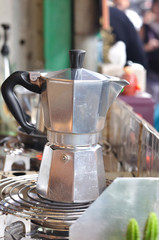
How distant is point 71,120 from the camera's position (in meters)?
0.83

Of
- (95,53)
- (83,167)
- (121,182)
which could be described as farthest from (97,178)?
(95,53)

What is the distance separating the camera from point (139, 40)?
363 cm

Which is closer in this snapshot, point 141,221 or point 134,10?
point 141,221

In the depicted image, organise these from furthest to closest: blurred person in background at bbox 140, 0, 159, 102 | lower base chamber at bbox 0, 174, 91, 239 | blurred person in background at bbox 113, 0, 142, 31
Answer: blurred person in background at bbox 140, 0, 159, 102 < blurred person in background at bbox 113, 0, 142, 31 < lower base chamber at bbox 0, 174, 91, 239

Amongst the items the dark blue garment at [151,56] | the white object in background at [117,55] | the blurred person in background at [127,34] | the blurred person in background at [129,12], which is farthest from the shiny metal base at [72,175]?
the dark blue garment at [151,56]

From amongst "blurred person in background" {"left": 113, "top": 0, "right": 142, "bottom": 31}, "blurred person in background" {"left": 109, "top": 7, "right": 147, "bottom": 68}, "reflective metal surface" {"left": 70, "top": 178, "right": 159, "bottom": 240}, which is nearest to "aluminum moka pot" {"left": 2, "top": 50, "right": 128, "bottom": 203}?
"reflective metal surface" {"left": 70, "top": 178, "right": 159, "bottom": 240}

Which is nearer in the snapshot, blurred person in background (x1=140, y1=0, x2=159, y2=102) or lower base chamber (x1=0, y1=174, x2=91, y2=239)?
lower base chamber (x1=0, y1=174, x2=91, y2=239)

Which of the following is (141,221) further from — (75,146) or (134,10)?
(134,10)

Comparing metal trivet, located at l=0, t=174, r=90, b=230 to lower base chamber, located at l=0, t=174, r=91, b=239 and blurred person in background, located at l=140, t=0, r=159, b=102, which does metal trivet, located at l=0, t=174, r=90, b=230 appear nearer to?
lower base chamber, located at l=0, t=174, r=91, b=239

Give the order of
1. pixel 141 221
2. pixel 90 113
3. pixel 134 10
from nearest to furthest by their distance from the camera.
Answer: pixel 141 221
pixel 90 113
pixel 134 10

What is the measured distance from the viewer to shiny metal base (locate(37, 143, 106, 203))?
85cm

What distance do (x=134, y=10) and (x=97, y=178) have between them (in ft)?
9.65

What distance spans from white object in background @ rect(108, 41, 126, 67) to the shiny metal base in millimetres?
2151

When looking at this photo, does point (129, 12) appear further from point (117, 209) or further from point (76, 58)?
point (117, 209)
